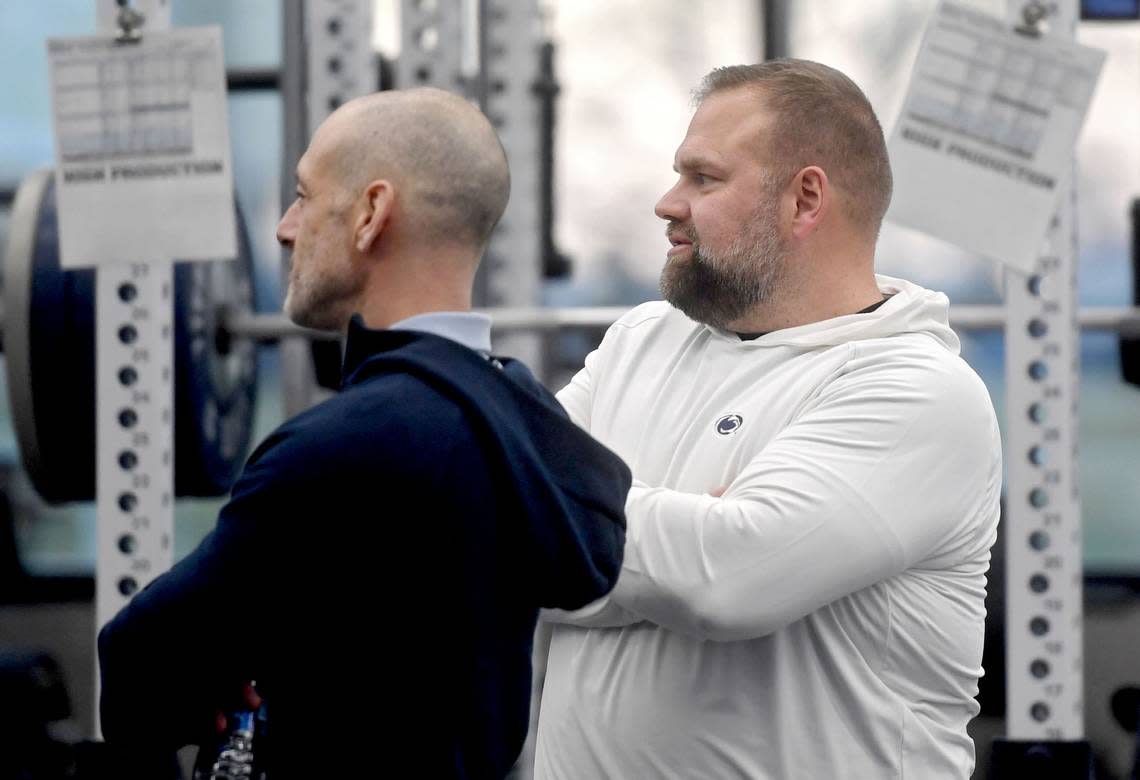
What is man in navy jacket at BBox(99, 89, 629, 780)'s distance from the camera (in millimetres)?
885

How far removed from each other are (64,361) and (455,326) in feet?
5.19

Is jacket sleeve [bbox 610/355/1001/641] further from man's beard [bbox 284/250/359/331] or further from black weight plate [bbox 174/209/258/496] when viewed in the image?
→ black weight plate [bbox 174/209/258/496]

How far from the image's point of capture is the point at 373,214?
3.27 feet

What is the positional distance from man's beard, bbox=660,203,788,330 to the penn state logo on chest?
0.10m

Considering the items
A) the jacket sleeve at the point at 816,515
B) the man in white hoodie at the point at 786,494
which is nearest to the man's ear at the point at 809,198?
the man in white hoodie at the point at 786,494

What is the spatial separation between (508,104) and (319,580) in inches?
50.8

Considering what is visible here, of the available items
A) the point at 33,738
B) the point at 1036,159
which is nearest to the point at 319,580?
the point at 1036,159

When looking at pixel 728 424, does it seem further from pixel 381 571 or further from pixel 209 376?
pixel 209 376

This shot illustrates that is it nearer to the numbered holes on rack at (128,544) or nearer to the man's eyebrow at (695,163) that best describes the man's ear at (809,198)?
the man's eyebrow at (695,163)

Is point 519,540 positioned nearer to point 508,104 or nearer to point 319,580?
point 319,580

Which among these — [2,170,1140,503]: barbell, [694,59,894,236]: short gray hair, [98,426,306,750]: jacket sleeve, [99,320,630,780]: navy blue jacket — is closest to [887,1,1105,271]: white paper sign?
[694,59,894,236]: short gray hair

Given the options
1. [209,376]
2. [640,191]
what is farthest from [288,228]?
[640,191]

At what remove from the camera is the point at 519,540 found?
3.12ft

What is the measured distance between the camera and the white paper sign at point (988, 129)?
1.57 metres
